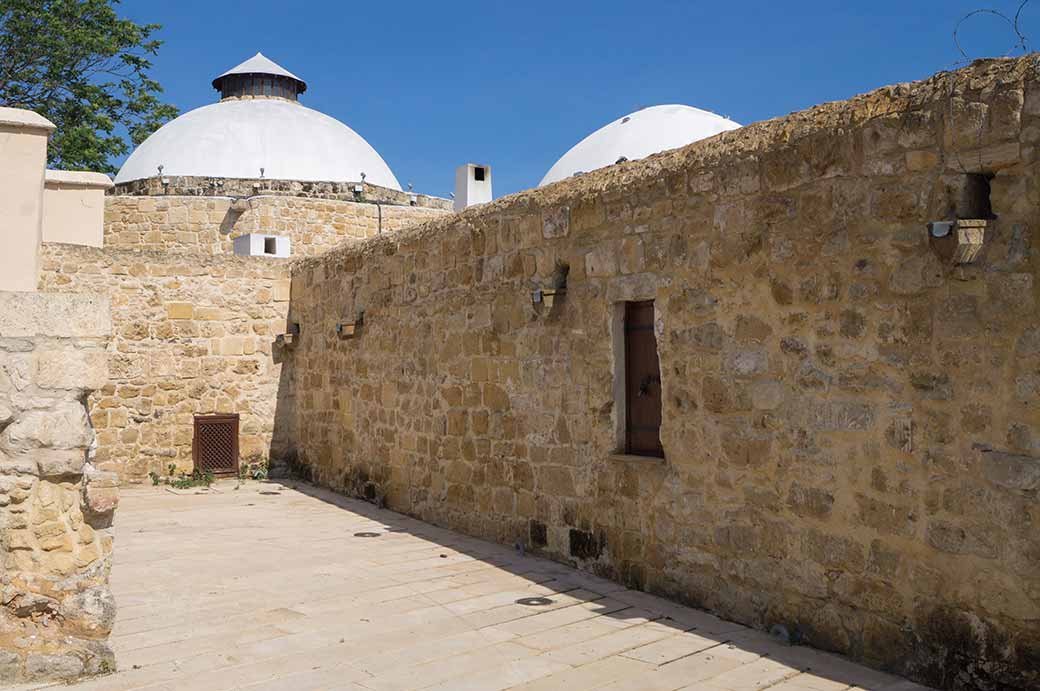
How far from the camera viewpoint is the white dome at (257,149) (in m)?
18.3

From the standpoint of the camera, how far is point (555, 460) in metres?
6.37

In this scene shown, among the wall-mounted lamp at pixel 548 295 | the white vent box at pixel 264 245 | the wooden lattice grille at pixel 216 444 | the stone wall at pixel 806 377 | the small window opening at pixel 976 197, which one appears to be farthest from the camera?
the white vent box at pixel 264 245

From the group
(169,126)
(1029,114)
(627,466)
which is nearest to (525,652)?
(627,466)

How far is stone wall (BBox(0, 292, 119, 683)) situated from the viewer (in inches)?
155

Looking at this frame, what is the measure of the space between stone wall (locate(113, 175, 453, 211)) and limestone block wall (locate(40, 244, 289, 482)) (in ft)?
19.9

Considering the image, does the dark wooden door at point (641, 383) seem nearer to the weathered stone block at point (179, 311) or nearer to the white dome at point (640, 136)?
the weathered stone block at point (179, 311)

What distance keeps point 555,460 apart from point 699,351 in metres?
1.62

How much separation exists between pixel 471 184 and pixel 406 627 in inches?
409

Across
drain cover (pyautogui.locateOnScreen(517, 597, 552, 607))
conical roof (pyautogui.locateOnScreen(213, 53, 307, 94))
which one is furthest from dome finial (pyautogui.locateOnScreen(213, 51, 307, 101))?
drain cover (pyautogui.locateOnScreen(517, 597, 552, 607))

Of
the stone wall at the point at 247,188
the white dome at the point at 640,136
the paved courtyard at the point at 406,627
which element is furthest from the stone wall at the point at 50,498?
the stone wall at the point at 247,188

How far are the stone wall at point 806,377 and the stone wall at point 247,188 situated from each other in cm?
1060

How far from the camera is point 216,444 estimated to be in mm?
11062

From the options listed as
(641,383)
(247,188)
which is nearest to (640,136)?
(247,188)

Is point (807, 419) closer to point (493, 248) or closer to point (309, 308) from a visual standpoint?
point (493, 248)
